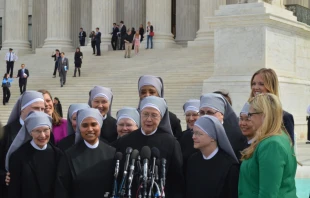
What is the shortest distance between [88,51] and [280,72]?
20.8 metres

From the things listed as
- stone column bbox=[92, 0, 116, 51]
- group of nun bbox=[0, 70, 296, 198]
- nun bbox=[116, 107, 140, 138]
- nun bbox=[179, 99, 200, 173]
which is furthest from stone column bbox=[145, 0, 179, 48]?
group of nun bbox=[0, 70, 296, 198]

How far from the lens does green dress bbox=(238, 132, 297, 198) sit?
5.59m

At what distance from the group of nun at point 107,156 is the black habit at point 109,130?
86 cm

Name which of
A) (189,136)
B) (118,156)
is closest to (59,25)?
(189,136)

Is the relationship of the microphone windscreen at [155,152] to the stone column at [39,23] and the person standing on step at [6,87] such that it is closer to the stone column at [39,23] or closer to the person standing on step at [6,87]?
the person standing on step at [6,87]

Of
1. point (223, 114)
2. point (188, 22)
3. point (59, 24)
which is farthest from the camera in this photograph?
point (59, 24)

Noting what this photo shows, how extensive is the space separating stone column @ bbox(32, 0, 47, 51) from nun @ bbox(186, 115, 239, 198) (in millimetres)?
44415

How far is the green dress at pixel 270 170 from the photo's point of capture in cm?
559

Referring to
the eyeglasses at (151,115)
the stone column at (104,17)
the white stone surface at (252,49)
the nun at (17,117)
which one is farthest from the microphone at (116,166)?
the stone column at (104,17)

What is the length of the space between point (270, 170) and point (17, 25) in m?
42.1

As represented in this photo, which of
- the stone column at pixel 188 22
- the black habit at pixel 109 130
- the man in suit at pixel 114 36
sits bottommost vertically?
the black habit at pixel 109 130

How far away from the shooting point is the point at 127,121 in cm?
833

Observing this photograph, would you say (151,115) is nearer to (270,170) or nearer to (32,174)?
(32,174)

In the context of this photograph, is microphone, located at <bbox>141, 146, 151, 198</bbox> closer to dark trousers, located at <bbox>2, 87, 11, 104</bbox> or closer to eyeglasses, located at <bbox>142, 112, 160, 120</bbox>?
eyeglasses, located at <bbox>142, 112, 160, 120</bbox>
